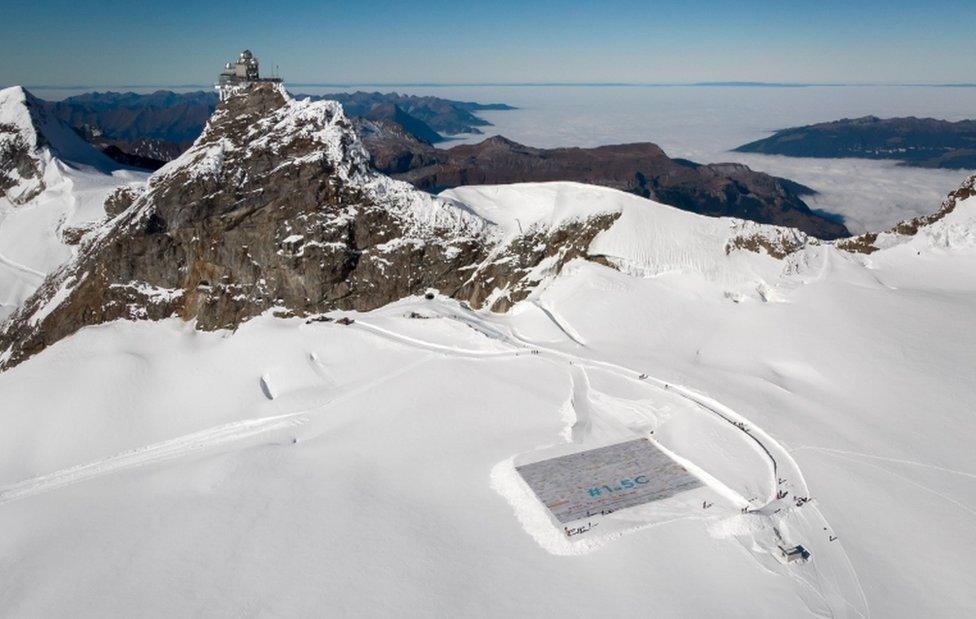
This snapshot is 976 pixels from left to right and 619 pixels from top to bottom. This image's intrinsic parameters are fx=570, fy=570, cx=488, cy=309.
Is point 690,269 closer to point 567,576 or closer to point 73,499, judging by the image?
point 567,576

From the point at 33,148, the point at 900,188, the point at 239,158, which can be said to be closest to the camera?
the point at 239,158

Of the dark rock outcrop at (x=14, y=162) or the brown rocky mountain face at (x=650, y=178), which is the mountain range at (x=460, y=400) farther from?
the brown rocky mountain face at (x=650, y=178)

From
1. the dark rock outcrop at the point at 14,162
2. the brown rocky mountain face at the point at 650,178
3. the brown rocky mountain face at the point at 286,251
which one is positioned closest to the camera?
the brown rocky mountain face at the point at 286,251

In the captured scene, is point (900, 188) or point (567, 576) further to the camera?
point (900, 188)

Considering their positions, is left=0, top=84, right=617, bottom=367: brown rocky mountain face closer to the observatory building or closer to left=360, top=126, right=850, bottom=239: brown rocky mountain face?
the observatory building

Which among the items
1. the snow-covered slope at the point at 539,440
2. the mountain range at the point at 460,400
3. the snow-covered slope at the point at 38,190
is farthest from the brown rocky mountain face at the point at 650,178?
the snow-covered slope at the point at 539,440

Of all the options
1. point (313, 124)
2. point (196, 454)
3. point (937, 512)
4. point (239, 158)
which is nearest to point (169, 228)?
point (239, 158)
